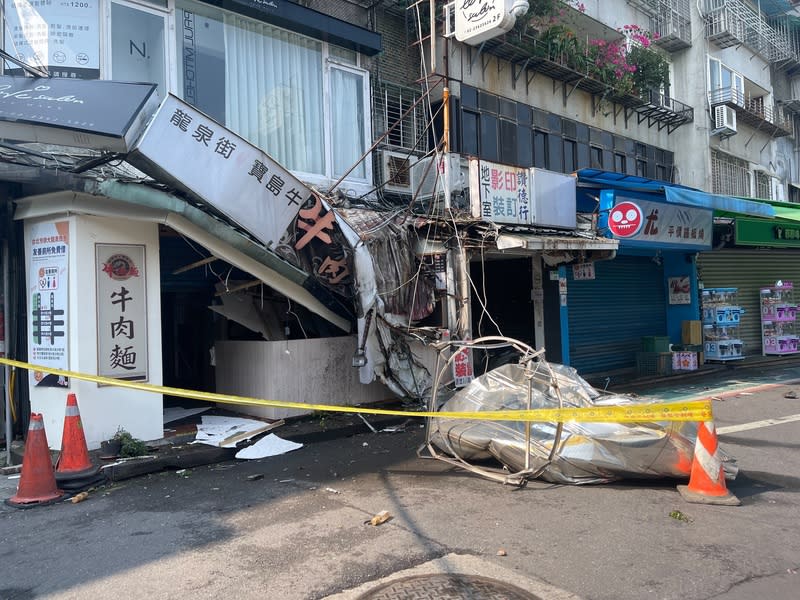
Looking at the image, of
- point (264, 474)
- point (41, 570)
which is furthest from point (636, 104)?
point (41, 570)

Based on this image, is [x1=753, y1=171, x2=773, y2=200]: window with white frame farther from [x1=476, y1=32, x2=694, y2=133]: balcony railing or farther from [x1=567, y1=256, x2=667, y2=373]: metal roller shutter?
[x1=567, y1=256, x2=667, y2=373]: metal roller shutter

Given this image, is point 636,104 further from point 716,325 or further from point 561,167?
point 716,325

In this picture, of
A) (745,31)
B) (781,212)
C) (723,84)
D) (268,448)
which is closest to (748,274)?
(781,212)

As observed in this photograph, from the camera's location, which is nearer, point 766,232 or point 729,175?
point 766,232

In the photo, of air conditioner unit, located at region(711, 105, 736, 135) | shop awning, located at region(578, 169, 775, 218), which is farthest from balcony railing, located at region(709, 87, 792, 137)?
shop awning, located at region(578, 169, 775, 218)

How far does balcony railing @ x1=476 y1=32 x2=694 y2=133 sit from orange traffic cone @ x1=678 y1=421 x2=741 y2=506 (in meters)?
10.6

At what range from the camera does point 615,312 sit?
16156 mm

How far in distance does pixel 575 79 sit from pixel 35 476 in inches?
590

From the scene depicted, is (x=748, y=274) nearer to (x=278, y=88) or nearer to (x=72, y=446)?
(x=278, y=88)

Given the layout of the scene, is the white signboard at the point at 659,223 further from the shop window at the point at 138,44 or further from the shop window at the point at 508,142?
the shop window at the point at 138,44

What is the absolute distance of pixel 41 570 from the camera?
453 cm

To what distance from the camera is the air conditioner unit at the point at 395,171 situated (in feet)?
39.5

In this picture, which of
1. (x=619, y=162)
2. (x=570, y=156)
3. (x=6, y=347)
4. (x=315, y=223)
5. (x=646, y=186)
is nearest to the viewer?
(x=6, y=347)

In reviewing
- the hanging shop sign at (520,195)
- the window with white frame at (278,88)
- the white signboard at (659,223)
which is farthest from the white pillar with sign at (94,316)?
the white signboard at (659,223)
